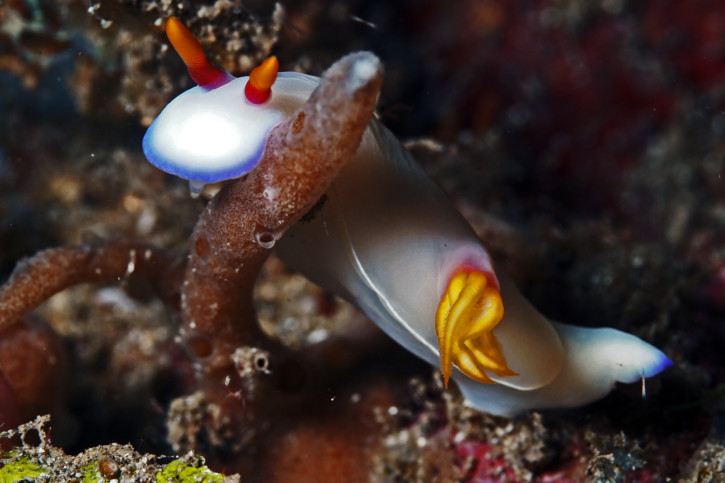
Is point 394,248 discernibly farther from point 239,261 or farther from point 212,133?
point 212,133

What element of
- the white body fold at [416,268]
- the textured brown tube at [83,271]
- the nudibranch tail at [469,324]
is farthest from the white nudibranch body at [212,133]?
the textured brown tube at [83,271]

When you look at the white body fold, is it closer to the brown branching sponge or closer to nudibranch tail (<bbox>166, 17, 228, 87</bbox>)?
the brown branching sponge

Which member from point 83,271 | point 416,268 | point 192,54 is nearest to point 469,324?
point 416,268

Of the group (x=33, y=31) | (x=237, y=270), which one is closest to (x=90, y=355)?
(x=237, y=270)

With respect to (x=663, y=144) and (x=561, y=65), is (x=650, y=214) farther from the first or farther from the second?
(x=561, y=65)

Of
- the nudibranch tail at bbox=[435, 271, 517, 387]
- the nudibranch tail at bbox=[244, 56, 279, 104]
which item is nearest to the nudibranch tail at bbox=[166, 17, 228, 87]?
the nudibranch tail at bbox=[244, 56, 279, 104]
